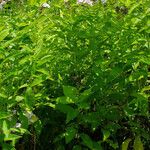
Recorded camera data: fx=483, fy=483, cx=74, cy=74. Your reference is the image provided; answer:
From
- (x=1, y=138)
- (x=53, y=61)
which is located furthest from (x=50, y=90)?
(x=1, y=138)

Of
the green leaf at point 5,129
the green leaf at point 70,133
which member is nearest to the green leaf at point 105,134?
the green leaf at point 70,133

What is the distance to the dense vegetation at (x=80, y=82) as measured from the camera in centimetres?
260

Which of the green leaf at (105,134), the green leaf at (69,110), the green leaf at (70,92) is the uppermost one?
the green leaf at (70,92)

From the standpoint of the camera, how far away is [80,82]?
2.96m

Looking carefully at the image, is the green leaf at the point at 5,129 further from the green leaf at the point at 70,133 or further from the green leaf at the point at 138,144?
the green leaf at the point at 138,144

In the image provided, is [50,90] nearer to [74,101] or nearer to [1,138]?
[74,101]

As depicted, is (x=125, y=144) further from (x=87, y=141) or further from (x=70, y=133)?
(x=70, y=133)

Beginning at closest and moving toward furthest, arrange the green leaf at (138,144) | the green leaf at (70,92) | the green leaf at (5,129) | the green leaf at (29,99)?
the green leaf at (5,129) < the green leaf at (29,99) < the green leaf at (70,92) < the green leaf at (138,144)

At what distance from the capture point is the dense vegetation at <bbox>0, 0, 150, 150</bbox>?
102 inches

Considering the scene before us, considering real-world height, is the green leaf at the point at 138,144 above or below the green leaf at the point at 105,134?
below

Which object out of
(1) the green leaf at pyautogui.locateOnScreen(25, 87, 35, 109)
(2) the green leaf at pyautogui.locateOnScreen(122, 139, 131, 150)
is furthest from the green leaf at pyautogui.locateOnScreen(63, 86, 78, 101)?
(2) the green leaf at pyautogui.locateOnScreen(122, 139, 131, 150)

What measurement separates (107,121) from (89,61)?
15.0 inches

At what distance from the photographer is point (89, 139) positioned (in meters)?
2.72

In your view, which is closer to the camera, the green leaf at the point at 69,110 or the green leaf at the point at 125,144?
the green leaf at the point at 69,110
